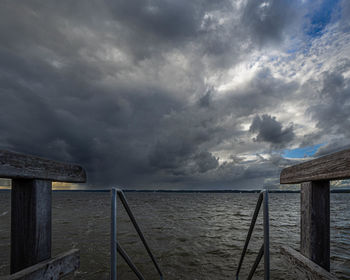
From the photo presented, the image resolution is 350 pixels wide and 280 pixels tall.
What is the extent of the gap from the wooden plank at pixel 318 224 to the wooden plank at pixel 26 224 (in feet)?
8.55

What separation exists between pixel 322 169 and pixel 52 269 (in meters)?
2.57

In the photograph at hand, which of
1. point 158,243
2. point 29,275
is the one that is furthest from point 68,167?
point 158,243

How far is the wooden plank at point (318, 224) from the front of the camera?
207 centimetres

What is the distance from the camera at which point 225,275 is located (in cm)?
675

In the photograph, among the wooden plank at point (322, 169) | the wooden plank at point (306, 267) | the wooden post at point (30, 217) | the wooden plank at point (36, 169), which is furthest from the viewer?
the wooden post at point (30, 217)

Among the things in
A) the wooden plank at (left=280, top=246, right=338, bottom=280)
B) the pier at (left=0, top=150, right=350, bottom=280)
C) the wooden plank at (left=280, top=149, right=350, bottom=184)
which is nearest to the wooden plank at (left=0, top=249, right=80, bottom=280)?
the pier at (left=0, top=150, right=350, bottom=280)

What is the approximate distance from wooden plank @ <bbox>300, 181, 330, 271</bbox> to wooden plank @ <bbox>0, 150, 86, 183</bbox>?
2514 millimetres

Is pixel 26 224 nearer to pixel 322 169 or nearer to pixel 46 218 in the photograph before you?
pixel 46 218

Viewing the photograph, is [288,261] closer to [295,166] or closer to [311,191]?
[311,191]

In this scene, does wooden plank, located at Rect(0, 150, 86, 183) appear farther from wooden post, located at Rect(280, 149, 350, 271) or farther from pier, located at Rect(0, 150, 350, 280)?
wooden post, located at Rect(280, 149, 350, 271)

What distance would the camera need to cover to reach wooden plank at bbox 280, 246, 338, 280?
1773 millimetres

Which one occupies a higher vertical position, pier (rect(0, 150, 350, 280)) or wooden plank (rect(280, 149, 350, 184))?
wooden plank (rect(280, 149, 350, 184))

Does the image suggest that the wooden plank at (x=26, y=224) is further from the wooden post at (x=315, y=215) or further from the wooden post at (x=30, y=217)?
the wooden post at (x=315, y=215)

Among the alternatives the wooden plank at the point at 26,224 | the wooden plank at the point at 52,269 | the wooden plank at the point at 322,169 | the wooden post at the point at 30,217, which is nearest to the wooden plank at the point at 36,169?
the wooden post at the point at 30,217
